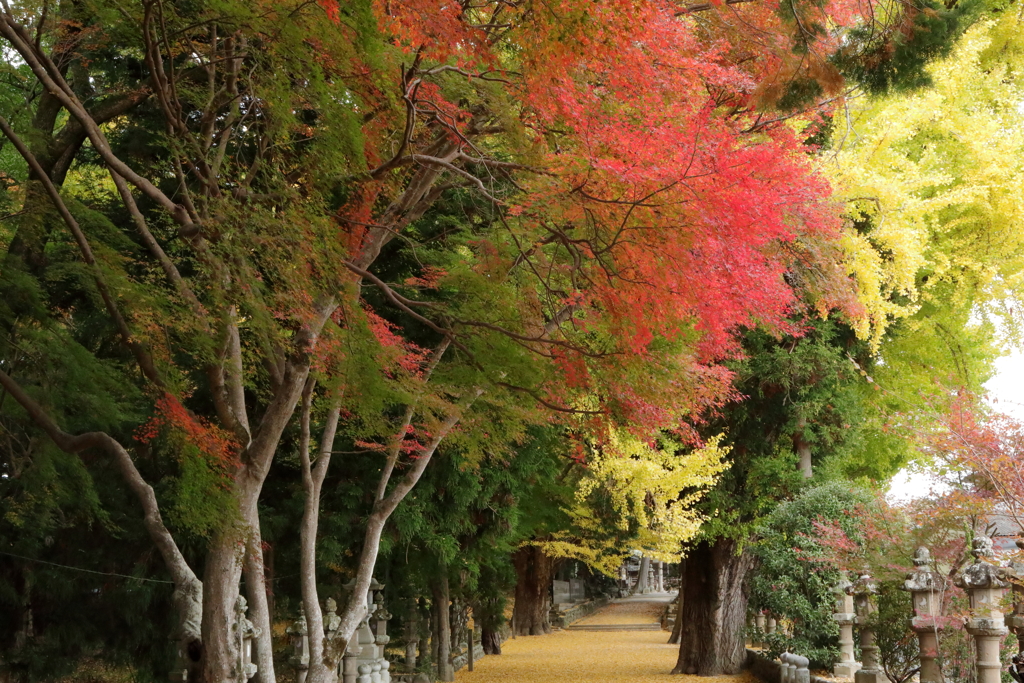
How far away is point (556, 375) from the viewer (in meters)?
11.4

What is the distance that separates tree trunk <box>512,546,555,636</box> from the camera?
101ft

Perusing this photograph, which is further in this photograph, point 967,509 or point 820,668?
point 820,668

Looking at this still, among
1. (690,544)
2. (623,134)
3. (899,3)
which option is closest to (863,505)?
(690,544)

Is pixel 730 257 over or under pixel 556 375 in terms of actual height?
over

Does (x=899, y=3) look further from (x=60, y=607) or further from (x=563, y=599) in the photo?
(x=563, y=599)

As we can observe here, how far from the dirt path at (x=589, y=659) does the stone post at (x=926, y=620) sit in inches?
297

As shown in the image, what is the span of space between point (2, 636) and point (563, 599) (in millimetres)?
33614

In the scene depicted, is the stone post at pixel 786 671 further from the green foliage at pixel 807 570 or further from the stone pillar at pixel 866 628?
the stone pillar at pixel 866 628

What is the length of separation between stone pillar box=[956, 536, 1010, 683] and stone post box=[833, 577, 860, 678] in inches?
217

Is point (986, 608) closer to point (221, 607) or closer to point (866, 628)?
point (866, 628)

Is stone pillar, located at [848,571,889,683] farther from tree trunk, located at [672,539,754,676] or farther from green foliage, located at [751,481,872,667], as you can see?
tree trunk, located at [672,539,754,676]

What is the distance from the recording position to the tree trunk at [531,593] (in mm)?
30672

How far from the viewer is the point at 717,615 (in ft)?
62.8

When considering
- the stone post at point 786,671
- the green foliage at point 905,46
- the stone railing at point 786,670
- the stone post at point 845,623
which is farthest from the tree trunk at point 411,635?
the green foliage at point 905,46
